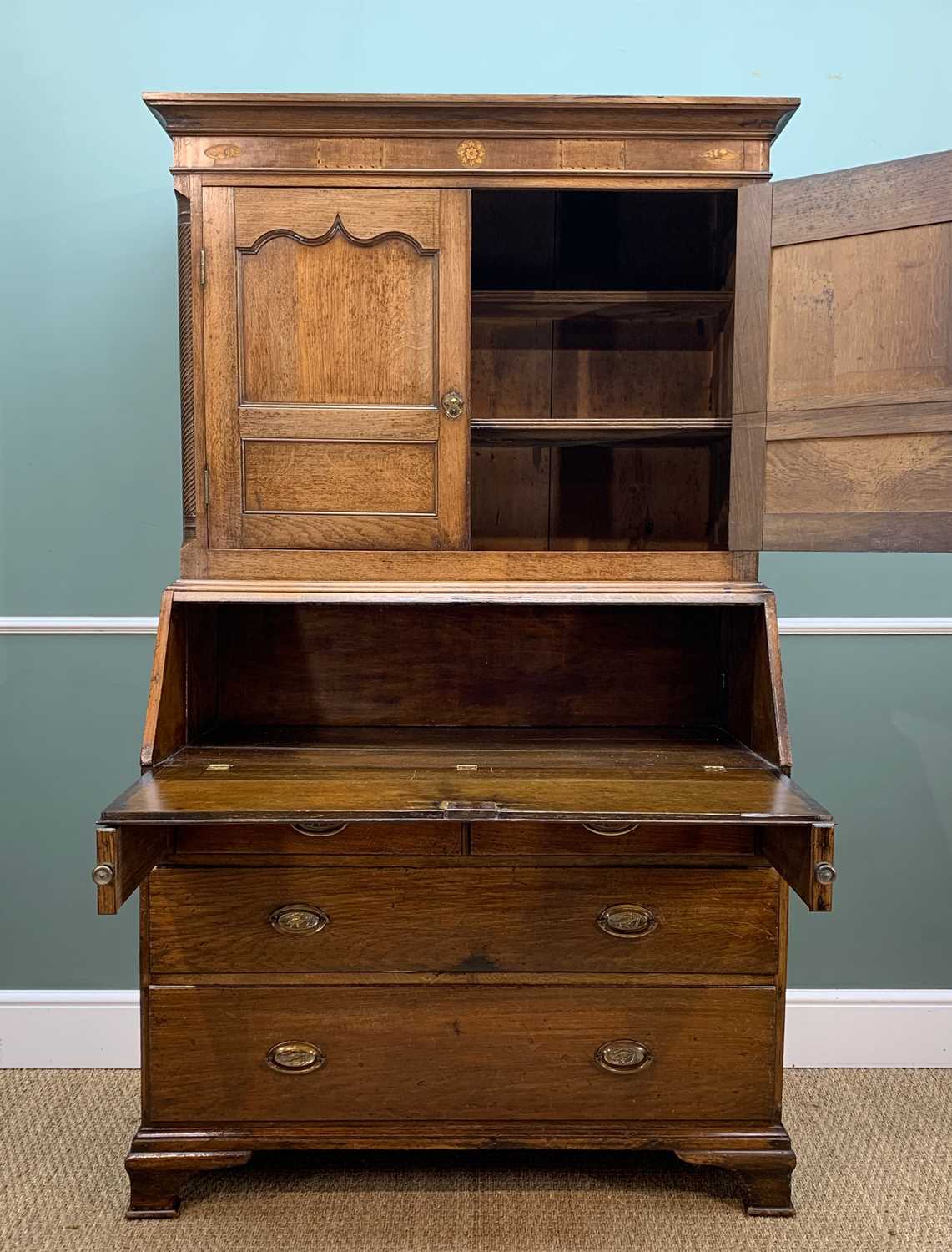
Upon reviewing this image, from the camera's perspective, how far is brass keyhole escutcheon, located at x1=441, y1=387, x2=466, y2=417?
6.12 feet

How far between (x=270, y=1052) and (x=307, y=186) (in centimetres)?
163

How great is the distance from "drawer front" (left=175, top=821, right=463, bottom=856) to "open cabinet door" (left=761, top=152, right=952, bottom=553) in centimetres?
84

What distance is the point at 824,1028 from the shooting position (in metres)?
2.42

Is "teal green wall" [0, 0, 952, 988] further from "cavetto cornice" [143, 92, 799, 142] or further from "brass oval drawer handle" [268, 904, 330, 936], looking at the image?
"brass oval drawer handle" [268, 904, 330, 936]

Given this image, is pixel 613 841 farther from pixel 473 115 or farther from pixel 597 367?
pixel 473 115

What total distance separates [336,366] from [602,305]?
59 cm

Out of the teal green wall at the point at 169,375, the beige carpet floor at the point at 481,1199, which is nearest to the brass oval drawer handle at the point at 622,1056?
the beige carpet floor at the point at 481,1199

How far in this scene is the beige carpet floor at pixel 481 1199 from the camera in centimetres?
181

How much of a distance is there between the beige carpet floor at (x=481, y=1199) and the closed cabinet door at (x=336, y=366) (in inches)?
50.5

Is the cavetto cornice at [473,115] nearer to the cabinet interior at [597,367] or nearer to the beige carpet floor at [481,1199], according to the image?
the cabinet interior at [597,367]

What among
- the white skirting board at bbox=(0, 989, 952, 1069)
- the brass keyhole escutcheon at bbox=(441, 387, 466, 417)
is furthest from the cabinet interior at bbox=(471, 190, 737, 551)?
the white skirting board at bbox=(0, 989, 952, 1069)

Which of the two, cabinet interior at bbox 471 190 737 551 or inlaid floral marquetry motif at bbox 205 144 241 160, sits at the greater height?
inlaid floral marquetry motif at bbox 205 144 241 160

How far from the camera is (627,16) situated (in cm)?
223

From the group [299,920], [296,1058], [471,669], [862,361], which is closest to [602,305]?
[862,361]
